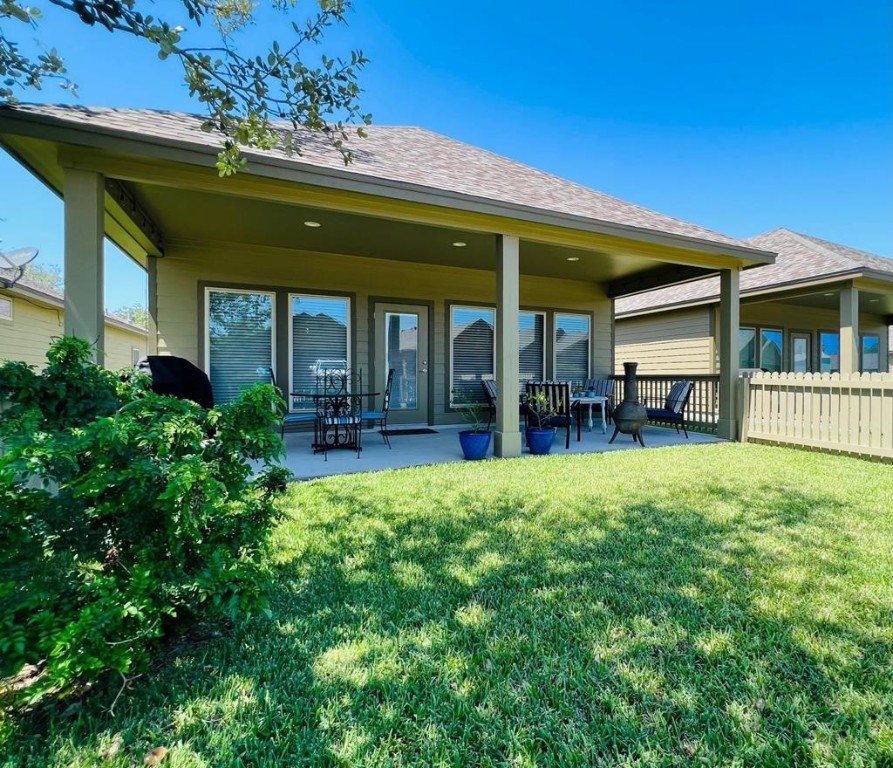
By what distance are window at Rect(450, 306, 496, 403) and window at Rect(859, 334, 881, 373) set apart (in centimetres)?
1334

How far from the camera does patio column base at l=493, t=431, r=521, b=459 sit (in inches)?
213

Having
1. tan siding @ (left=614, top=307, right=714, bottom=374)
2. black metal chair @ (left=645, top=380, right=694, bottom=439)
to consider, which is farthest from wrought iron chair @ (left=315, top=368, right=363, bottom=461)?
tan siding @ (left=614, top=307, right=714, bottom=374)

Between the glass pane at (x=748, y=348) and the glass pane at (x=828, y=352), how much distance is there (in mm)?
2854

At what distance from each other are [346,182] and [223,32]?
58.3 inches

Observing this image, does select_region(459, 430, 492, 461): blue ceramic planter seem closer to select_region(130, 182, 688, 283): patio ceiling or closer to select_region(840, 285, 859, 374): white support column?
select_region(130, 182, 688, 283): patio ceiling

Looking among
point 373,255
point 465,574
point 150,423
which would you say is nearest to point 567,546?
point 465,574

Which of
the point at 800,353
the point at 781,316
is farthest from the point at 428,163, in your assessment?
the point at 800,353

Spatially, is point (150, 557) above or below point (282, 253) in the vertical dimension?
below

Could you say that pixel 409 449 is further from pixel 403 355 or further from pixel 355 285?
pixel 355 285

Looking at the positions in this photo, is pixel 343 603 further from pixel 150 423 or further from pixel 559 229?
pixel 559 229

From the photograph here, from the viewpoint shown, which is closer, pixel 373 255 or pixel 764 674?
pixel 764 674

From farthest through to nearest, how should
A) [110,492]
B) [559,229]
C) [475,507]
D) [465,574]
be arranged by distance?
1. [559,229]
2. [475,507]
3. [465,574]
4. [110,492]

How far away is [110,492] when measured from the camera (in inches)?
60.3

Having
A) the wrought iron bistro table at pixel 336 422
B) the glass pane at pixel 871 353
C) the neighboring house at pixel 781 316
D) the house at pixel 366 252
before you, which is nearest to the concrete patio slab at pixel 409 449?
the wrought iron bistro table at pixel 336 422
